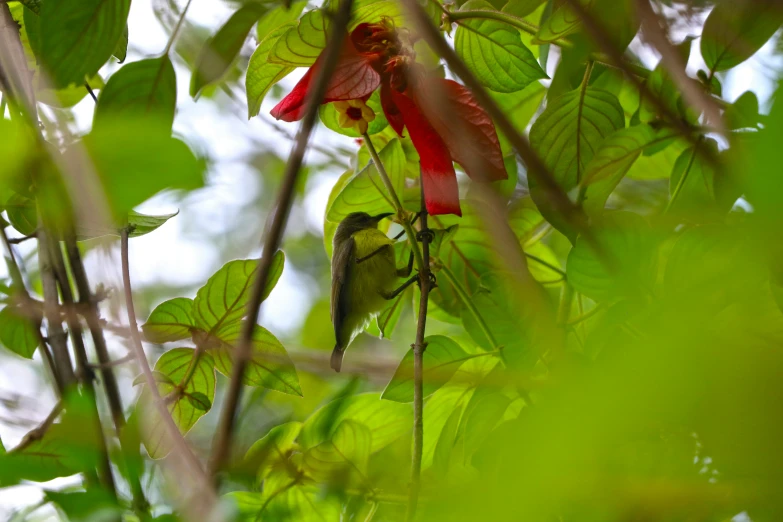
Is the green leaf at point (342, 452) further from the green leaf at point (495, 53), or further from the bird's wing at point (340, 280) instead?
the bird's wing at point (340, 280)

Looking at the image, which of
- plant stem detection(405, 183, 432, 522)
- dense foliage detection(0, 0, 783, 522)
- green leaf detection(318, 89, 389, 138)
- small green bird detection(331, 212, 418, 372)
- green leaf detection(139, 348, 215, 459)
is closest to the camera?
dense foliage detection(0, 0, 783, 522)

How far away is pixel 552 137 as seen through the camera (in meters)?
0.77

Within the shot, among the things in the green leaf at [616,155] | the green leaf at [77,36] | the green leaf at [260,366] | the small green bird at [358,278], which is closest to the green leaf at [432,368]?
the green leaf at [260,366]

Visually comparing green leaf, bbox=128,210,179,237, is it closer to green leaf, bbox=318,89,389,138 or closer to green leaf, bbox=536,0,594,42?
green leaf, bbox=318,89,389,138

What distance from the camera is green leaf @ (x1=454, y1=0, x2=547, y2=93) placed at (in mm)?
757

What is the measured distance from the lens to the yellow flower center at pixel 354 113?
30.4 inches

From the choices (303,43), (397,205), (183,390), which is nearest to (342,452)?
(183,390)

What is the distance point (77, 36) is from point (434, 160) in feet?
1.24

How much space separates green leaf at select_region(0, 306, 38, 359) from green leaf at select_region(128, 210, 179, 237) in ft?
0.76

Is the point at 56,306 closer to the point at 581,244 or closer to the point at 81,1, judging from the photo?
the point at 81,1

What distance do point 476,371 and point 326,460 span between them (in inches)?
8.9

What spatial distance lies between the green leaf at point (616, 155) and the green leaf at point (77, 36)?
19.6 inches

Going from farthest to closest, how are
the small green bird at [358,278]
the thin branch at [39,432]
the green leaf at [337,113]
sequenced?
the small green bird at [358,278]
the green leaf at [337,113]
the thin branch at [39,432]

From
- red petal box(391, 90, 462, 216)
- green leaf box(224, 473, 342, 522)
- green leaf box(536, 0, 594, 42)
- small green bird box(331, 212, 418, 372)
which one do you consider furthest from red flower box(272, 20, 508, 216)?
small green bird box(331, 212, 418, 372)
